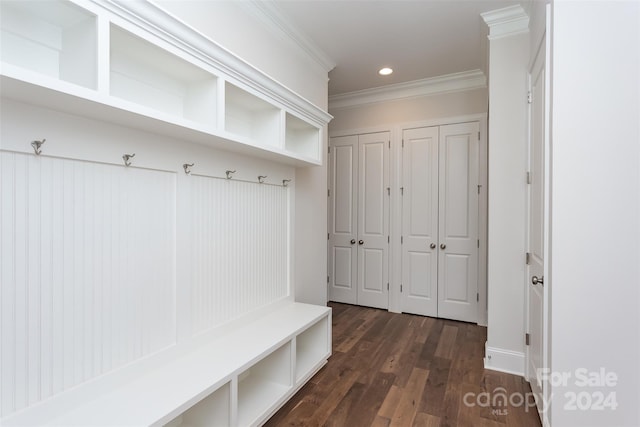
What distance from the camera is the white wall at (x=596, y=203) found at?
1403mm

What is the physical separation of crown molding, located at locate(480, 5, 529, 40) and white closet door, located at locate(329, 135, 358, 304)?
6.33 feet

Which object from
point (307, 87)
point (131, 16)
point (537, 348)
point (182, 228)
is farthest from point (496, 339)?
point (131, 16)

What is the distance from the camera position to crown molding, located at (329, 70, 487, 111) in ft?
11.7

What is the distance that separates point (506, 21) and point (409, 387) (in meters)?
2.71

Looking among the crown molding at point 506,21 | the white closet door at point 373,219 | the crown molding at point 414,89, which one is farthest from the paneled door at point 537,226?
the white closet door at point 373,219

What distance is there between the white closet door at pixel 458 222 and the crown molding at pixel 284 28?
161 centimetres

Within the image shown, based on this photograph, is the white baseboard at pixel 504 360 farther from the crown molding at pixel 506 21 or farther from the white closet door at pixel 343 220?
the crown molding at pixel 506 21

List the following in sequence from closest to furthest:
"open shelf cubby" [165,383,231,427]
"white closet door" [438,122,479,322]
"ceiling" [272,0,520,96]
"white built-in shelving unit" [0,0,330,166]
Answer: "white built-in shelving unit" [0,0,330,166] → "open shelf cubby" [165,383,231,427] → "ceiling" [272,0,520,96] → "white closet door" [438,122,479,322]

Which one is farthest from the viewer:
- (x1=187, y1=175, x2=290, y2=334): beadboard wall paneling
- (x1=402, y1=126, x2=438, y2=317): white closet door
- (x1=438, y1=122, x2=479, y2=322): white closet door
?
(x1=402, y1=126, x2=438, y2=317): white closet door

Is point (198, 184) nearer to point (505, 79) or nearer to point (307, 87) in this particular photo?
point (307, 87)

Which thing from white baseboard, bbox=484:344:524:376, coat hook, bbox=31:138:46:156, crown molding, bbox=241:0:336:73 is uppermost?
crown molding, bbox=241:0:336:73

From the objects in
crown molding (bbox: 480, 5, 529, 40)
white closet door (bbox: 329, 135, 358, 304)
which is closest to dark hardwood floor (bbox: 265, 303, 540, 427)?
white closet door (bbox: 329, 135, 358, 304)

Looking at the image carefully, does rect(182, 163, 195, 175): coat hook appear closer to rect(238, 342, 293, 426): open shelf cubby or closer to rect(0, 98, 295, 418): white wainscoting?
rect(0, 98, 295, 418): white wainscoting

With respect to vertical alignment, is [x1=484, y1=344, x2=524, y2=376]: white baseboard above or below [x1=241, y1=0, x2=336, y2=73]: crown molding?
below
